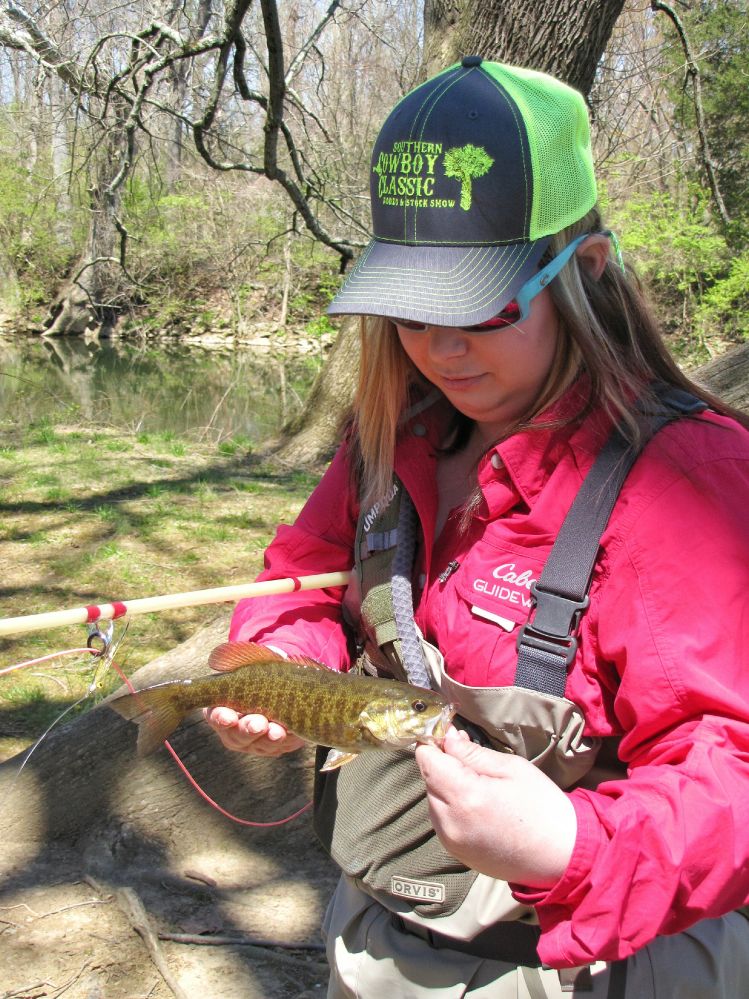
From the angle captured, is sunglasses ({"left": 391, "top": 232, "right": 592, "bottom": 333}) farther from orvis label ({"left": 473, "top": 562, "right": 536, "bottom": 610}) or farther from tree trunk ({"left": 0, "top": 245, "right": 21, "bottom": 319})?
tree trunk ({"left": 0, "top": 245, "right": 21, "bottom": 319})

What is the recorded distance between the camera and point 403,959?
1.78 metres

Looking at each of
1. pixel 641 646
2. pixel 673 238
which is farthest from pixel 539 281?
pixel 673 238

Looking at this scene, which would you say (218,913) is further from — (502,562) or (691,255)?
(691,255)

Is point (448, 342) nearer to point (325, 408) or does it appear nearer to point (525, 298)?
point (525, 298)

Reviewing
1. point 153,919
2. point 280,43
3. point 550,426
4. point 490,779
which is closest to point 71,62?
point 280,43

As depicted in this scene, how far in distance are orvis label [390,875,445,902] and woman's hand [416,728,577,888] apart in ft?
1.14

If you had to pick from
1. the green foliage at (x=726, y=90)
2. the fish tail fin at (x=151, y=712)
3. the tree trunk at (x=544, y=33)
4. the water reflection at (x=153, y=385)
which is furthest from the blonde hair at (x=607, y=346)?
the green foliage at (x=726, y=90)

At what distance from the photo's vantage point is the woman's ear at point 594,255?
70.0 inches

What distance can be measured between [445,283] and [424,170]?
0.73ft

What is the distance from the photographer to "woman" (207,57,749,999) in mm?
1338

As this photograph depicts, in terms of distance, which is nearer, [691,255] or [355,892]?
[355,892]

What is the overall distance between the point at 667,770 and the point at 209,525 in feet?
23.5

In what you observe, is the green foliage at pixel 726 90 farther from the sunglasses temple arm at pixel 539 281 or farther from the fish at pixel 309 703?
the fish at pixel 309 703

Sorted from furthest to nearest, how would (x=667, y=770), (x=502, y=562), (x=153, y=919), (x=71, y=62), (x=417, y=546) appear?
(x=71, y=62) < (x=153, y=919) < (x=417, y=546) < (x=502, y=562) < (x=667, y=770)
